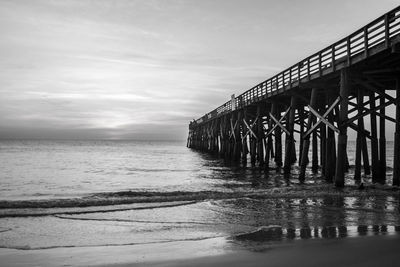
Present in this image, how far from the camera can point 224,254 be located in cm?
488

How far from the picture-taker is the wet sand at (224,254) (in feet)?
14.9

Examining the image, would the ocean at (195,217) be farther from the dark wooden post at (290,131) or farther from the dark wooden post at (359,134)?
the dark wooden post at (290,131)

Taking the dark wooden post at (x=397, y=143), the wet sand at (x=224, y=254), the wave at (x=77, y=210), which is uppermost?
the dark wooden post at (x=397, y=143)

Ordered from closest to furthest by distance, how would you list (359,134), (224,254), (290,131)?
(224,254) → (359,134) → (290,131)

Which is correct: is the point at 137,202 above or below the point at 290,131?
below

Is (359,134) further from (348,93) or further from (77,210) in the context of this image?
(77,210)

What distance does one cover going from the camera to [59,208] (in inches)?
374

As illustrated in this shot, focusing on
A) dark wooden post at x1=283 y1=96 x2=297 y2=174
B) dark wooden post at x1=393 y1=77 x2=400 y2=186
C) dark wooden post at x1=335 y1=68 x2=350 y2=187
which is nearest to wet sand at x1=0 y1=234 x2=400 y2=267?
dark wooden post at x1=335 y1=68 x2=350 y2=187

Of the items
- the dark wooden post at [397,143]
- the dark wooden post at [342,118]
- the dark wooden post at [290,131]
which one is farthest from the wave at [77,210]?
the dark wooden post at [290,131]

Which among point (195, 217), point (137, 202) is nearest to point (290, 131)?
point (137, 202)

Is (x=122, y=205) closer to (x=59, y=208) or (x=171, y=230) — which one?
(x=59, y=208)

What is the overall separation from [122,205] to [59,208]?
1.61m

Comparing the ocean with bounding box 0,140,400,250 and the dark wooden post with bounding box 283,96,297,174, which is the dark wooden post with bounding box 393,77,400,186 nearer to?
the ocean with bounding box 0,140,400,250

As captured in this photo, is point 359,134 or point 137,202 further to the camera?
point 359,134
